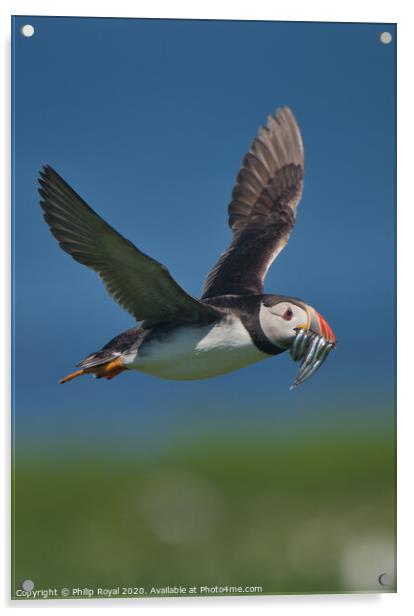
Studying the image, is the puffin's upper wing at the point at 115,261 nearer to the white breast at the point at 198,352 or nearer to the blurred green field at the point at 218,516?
the white breast at the point at 198,352

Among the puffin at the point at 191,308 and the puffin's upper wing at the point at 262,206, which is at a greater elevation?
the puffin's upper wing at the point at 262,206

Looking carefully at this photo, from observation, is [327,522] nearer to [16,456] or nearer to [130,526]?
[130,526]

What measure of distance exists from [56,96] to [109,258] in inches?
23.0

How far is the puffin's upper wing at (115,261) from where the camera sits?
3104 millimetres

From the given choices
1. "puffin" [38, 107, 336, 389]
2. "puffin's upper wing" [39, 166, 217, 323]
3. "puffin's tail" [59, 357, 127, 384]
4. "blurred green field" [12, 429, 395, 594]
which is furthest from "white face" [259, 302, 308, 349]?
"puffin's tail" [59, 357, 127, 384]

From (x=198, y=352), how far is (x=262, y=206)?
793mm

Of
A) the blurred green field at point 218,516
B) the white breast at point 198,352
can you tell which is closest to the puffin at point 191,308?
the white breast at point 198,352

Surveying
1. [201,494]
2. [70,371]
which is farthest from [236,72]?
[201,494]

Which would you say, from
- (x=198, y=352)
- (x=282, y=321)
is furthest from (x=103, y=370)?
(x=282, y=321)

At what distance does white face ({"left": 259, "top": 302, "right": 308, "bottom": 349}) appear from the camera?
3383 millimetres

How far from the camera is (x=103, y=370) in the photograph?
3.38 meters

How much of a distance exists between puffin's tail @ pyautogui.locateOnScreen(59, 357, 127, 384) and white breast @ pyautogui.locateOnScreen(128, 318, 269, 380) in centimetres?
4

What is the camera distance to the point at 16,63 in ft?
11.1

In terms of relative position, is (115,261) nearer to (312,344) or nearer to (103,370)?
(103,370)
